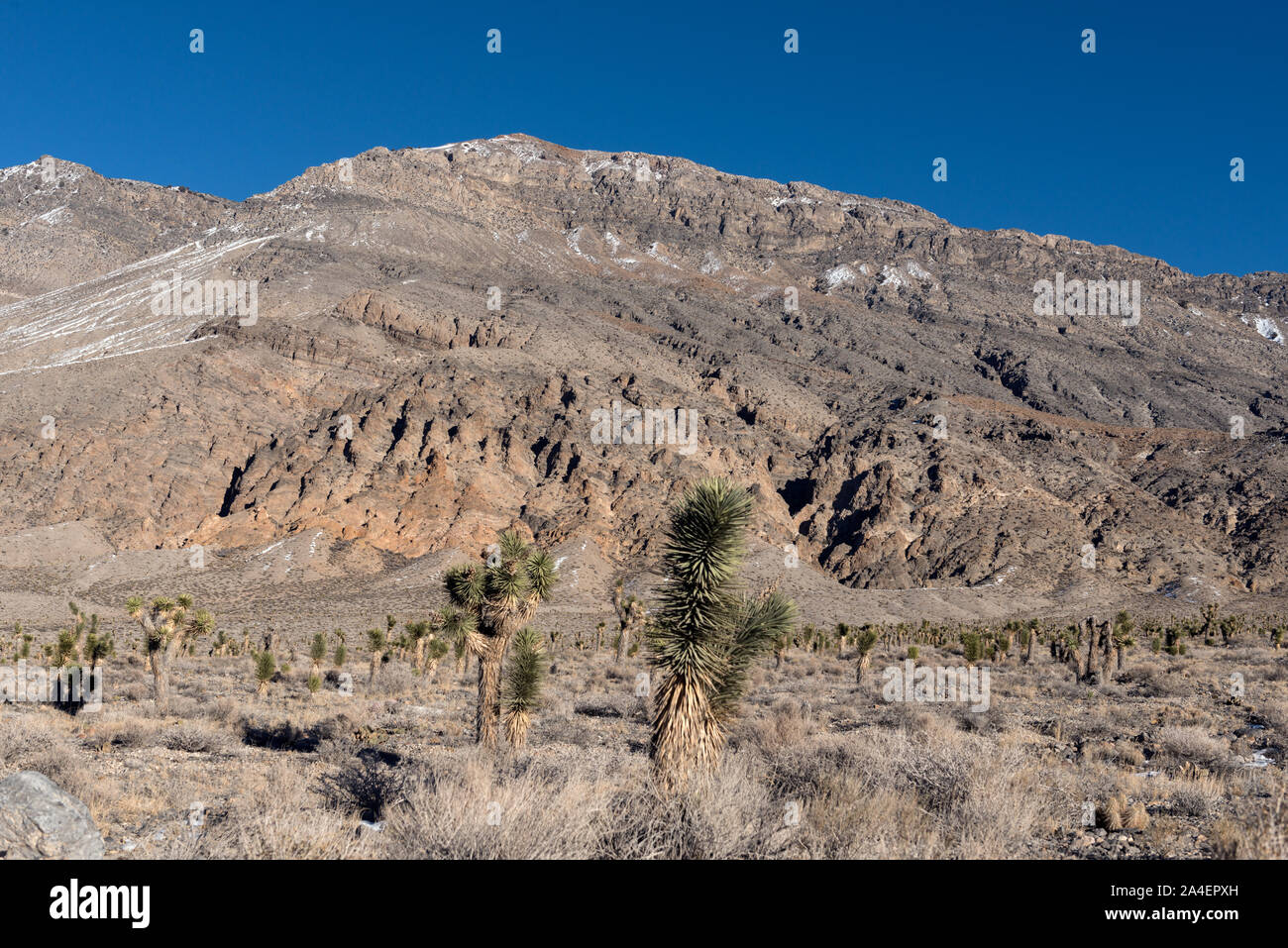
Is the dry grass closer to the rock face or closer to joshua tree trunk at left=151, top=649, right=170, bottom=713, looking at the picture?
joshua tree trunk at left=151, top=649, right=170, bottom=713

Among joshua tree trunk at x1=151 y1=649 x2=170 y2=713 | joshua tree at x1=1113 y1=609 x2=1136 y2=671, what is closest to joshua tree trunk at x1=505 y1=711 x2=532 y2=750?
joshua tree trunk at x1=151 y1=649 x2=170 y2=713

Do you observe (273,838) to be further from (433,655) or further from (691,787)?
(433,655)

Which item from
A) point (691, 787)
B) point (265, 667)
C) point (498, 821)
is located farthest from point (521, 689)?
point (265, 667)

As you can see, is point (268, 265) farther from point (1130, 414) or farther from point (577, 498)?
point (1130, 414)

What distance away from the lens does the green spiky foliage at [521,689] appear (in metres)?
12.9

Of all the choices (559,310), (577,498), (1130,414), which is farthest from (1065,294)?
(577,498)

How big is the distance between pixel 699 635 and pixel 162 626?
19.4m

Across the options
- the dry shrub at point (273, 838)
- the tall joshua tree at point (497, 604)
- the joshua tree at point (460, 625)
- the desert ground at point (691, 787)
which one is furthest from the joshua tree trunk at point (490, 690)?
the dry shrub at point (273, 838)

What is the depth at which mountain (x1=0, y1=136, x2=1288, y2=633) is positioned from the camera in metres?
74.8

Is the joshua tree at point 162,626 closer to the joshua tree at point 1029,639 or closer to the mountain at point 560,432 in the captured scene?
the joshua tree at point 1029,639

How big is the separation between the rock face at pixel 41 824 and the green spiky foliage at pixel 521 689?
674cm

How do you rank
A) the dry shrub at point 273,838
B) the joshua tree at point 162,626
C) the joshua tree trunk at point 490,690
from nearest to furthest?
the dry shrub at point 273,838 → the joshua tree trunk at point 490,690 → the joshua tree at point 162,626

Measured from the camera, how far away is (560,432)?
89312 mm

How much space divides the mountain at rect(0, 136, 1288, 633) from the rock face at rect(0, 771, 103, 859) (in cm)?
5691
